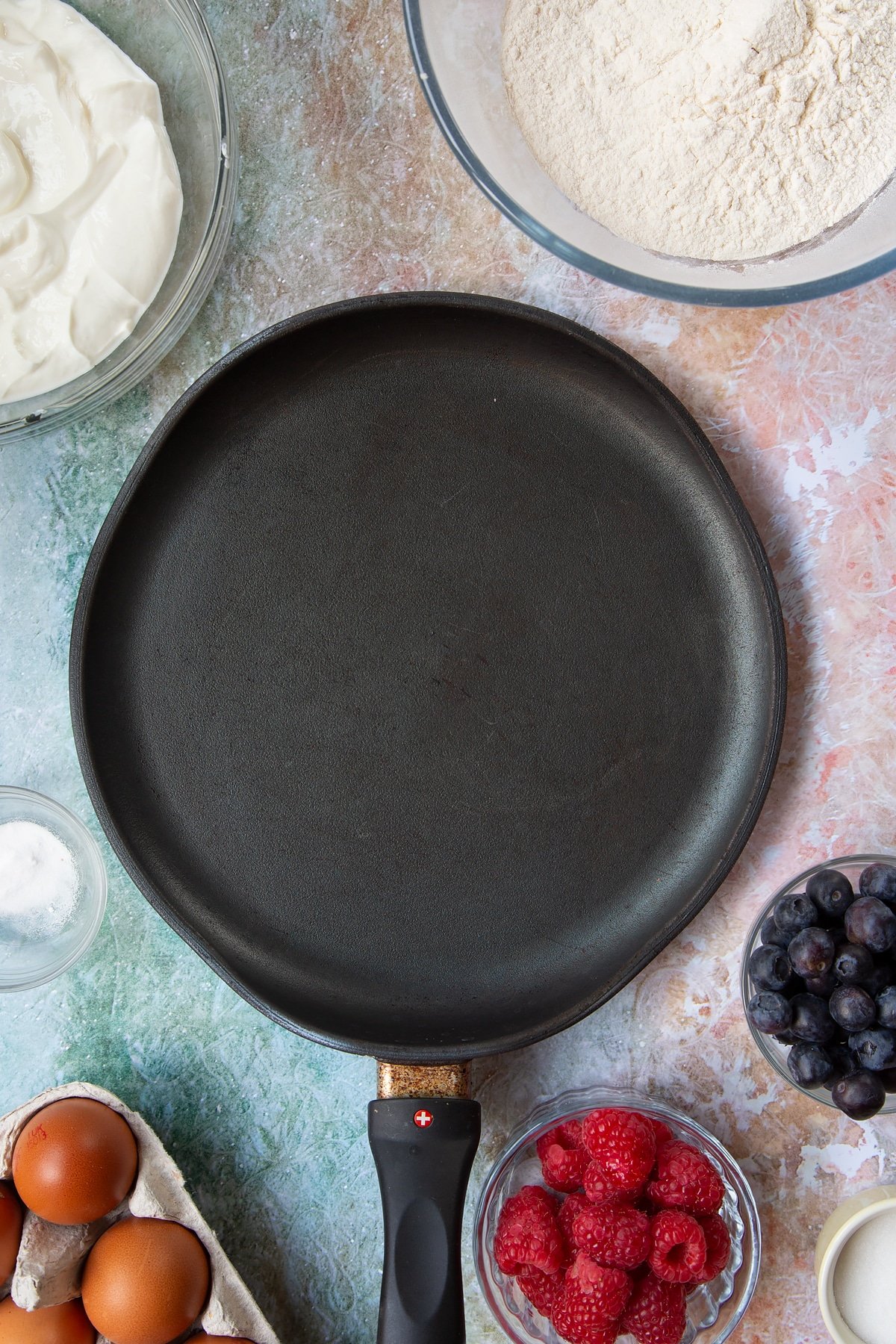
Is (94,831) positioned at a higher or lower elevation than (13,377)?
lower

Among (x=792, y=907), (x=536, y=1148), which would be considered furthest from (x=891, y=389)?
(x=536, y=1148)

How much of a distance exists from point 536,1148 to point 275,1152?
0.24m

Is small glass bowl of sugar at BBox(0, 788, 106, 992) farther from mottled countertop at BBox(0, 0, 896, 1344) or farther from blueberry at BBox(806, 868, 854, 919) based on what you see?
blueberry at BBox(806, 868, 854, 919)

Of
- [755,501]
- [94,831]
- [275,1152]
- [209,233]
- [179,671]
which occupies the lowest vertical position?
[275,1152]

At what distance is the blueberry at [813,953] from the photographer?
696mm

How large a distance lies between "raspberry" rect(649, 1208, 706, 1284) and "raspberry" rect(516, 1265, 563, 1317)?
8 centimetres

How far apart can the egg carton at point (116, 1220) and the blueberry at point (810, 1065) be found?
0.49m

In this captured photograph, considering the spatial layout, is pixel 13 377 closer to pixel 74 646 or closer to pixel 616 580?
pixel 74 646

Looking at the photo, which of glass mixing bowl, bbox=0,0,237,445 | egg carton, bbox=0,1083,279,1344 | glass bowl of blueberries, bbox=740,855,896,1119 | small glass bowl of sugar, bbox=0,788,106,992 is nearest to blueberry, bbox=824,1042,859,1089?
glass bowl of blueberries, bbox=740,855,896,1119

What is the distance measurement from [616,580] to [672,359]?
7.7 inches

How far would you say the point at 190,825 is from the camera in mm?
826

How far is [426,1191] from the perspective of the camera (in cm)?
73

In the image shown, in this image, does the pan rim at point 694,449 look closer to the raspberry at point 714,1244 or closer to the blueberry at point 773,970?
the blueberry at point 773,970

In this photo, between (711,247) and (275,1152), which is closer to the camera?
(711,247)
